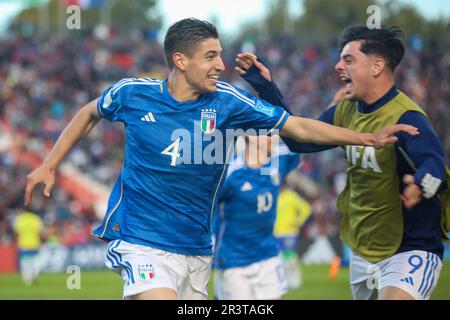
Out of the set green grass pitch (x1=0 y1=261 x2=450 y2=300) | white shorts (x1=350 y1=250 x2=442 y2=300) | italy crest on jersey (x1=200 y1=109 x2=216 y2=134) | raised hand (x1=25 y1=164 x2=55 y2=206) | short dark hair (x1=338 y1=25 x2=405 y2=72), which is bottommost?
green grass pitch (x1=0 y1=261 x2=450 y2=300)

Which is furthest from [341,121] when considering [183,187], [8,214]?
[8,214]

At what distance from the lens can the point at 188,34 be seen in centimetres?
707

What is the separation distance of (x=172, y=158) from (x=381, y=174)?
1.82m

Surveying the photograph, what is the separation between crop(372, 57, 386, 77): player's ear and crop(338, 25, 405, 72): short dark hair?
0.06 m

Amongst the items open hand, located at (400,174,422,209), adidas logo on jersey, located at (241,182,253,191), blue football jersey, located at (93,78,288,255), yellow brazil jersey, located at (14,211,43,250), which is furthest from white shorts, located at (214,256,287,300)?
yellow brazil jersey, located at (14,211,43,250)

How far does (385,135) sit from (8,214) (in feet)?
75.8

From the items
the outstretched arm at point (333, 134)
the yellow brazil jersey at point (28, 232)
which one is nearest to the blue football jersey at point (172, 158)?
the outstretched arm at point (333, 134)

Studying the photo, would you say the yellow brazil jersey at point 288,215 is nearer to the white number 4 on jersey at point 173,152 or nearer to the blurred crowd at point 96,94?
the blurred crowd at point 96,94

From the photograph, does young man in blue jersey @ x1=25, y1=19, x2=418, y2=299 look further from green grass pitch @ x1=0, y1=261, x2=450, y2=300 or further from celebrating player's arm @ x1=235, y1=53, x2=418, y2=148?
green grass pitch @ x1=0, y1=261, x2=450, y2=300

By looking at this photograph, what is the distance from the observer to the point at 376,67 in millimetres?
7465

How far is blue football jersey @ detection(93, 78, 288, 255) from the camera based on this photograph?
22.5 feet

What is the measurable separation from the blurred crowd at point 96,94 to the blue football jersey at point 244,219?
16.6 meters

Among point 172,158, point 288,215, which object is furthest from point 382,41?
point 288,215

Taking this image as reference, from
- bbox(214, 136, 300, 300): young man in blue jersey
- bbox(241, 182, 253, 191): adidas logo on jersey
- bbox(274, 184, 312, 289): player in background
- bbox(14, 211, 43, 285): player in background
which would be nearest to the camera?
bbox(214, 136, 300, 300): young man in blue jersey
